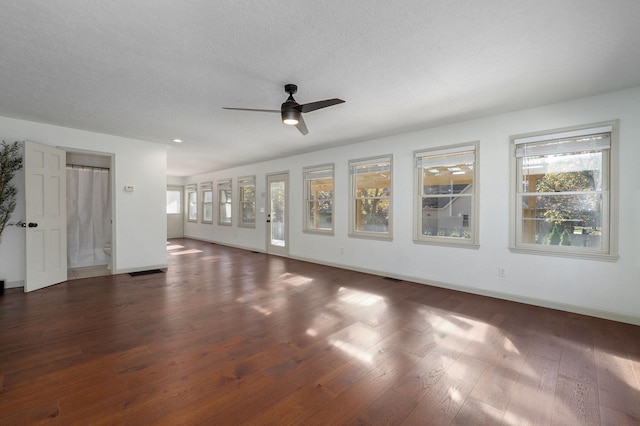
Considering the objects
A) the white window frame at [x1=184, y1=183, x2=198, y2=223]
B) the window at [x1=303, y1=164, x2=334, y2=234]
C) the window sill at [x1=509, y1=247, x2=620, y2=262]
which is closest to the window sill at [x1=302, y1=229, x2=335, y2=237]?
the window at [x1=303, y1=164, x2=334, y2=234]

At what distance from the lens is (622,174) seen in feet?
10.3

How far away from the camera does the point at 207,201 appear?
32.8ft

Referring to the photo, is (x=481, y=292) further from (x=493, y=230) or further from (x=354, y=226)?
(x=354, y=226)

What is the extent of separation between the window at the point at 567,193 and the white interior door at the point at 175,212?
35.9 ft

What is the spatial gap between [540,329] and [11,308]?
607cm

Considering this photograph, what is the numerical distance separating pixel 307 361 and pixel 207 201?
8813 millimetres

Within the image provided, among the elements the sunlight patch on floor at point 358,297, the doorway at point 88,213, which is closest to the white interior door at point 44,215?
the doorway at point 88,213

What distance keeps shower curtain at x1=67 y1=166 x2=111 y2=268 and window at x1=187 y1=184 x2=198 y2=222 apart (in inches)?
167

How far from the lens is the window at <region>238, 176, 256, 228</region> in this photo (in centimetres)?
814

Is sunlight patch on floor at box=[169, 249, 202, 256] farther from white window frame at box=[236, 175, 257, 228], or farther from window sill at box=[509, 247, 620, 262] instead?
window sill at box=[509, 247, 620, 262]

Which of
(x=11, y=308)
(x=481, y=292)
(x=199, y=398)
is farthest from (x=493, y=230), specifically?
(x=11, y=308)

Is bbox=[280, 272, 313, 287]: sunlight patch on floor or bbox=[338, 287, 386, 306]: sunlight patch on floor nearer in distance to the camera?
bbox=[338, 287, 386, 306]: sunlight patch on floor

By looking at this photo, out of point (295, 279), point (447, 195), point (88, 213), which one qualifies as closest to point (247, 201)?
point (88, 213)

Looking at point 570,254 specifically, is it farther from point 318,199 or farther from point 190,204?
point 190,204
